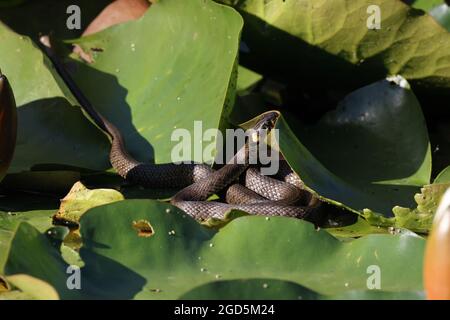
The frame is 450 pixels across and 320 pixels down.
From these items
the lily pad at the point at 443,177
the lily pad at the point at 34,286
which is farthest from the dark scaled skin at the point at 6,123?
the lily pad at the point at 443,177

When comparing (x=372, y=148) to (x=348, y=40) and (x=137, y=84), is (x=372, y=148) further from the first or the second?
(x=137, y=84)

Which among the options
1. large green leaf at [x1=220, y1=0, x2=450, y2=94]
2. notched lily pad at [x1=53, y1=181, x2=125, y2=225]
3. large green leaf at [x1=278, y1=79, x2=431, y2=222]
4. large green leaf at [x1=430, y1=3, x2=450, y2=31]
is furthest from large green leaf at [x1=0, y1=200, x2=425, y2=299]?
A: large green leaf at [x1=430, y1=3, x2=450, y2=31]

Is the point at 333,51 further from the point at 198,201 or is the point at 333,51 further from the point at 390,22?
the point at 198,201

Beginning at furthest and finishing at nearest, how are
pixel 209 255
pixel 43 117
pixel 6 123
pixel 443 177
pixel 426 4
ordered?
pixel 426 4, pixel 43 117, pixel 443 177, pixel 6 123, pixel 209 255

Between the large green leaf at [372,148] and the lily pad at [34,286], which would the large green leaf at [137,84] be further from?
the lily pad at [34,286]

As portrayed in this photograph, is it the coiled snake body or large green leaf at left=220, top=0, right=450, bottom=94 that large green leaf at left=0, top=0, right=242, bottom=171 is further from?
large green leaf at left=220, top=0, right=450, bottom=94

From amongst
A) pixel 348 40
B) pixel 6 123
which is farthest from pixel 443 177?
pixel 6 123

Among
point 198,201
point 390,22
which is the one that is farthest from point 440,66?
point 198,201
